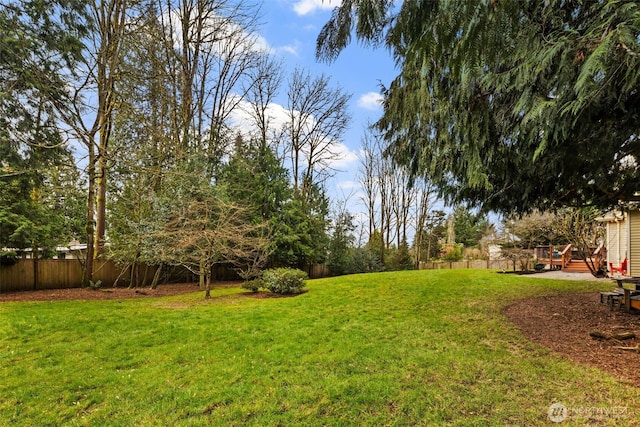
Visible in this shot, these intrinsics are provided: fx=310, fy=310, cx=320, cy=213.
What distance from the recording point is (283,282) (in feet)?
30.1

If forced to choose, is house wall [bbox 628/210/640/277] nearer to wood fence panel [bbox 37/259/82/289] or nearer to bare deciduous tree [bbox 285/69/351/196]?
bare deciduous tree [bbox 285/69/351/196]

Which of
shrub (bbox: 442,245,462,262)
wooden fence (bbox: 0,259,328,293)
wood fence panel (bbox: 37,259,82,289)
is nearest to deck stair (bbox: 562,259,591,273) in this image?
shrub (bbox: 442,245,462,262)

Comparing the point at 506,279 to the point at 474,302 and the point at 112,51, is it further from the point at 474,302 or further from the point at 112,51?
the point at 112,51

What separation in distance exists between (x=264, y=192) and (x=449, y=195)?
11590 millimetres

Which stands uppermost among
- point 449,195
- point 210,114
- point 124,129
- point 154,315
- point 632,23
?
Answer: point 210,114

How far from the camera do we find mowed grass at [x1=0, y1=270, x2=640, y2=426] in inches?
109

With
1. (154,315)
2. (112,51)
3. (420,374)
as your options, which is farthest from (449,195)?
(112,51)

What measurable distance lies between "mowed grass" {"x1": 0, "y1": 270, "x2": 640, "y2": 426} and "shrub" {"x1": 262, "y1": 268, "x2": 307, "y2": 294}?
2.42 meters

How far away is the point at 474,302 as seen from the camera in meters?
7.32

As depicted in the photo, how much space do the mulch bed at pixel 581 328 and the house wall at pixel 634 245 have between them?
4.89 metres

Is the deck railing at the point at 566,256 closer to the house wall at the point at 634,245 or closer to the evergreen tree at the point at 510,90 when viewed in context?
the house wall at the point at 634,245

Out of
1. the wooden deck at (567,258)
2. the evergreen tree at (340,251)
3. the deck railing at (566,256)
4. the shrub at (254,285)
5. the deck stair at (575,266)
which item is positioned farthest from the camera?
the evergreen tree at (340,251)

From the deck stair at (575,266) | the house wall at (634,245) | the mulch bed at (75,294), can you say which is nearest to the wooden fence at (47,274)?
the mulch bed at (75,294)

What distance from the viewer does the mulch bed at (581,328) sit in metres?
3.76
